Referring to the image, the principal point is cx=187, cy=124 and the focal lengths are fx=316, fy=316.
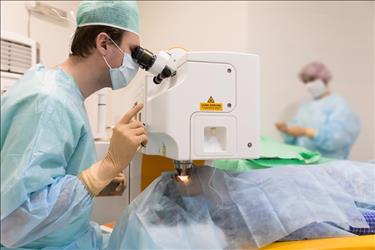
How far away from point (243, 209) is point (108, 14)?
65 centimetres

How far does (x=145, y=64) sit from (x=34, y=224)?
18.8 inches

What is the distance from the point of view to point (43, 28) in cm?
207

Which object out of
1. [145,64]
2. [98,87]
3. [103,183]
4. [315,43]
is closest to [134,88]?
[98,87]

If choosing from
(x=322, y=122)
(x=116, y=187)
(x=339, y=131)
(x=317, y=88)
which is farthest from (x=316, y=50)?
(x=116, y=187)

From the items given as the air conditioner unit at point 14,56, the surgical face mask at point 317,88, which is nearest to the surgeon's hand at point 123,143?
the air conditioner unit at point 14,56

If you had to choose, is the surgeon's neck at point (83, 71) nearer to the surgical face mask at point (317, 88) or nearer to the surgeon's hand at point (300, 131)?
the surgeon's hand at point (300, 131)

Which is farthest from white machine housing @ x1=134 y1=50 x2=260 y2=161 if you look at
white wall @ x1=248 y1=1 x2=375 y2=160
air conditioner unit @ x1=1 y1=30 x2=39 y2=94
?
white wall @ x1=248 y1=1 x2=375 y2=160

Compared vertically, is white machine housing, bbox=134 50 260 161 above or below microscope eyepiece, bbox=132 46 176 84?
below

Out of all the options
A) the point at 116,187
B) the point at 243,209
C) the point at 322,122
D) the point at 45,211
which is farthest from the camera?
the point at 322,122

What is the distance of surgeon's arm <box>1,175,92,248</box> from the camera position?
0.67 m

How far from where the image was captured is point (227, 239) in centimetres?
78

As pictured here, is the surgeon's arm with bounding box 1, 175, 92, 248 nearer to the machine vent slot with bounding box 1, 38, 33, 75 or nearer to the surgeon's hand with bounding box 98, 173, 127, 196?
the surgeon's hand with bounding box 98, 173, 127, 196

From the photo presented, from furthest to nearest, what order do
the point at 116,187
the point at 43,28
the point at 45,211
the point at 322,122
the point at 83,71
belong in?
1. the point at 322,122
2. the point at 43,28
3. the point at 116,187
4. the point at 83,71
5. the point at 45,211

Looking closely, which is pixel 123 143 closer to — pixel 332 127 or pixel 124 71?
pixel 124 71
